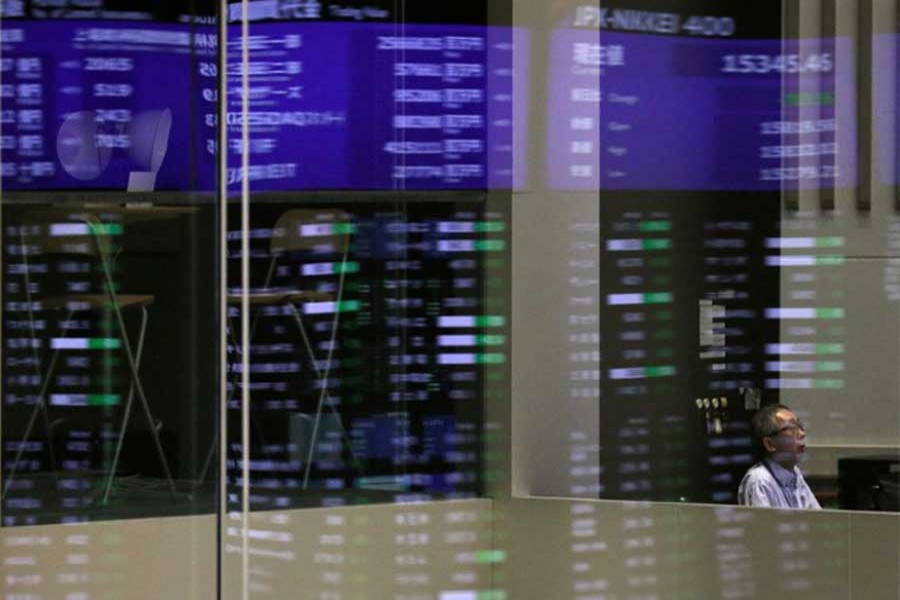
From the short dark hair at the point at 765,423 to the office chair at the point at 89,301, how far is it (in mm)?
822

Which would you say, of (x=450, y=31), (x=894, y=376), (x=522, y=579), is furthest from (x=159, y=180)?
(x=894, y=376)

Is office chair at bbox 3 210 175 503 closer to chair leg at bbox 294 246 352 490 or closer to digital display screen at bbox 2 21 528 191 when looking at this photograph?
digital display screen at bbox 2 21 528 191

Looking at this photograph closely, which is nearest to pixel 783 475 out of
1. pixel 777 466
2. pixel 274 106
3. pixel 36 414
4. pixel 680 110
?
pixel 777 466

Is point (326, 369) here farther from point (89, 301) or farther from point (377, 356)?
point (89, 301)

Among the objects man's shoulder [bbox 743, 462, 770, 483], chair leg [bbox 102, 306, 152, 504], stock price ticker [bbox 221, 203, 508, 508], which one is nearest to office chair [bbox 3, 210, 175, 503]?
chair leg [bbox 102, 306, 152, 504]

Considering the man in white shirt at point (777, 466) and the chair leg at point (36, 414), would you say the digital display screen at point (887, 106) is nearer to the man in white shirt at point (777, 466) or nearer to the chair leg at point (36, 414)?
the man in white shirt at point (777, 466)

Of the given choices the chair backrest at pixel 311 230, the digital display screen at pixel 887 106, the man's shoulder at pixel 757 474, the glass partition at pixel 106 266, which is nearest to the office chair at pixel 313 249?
the chair backrest at pixel 311 230

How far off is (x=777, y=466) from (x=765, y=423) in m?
0.06

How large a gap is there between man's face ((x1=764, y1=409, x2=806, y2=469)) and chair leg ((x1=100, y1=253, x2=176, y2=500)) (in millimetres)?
837

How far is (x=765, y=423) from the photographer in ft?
9.51

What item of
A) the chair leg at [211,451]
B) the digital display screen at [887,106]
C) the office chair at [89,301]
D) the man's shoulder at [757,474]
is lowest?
the man's shoulder at [757,474]

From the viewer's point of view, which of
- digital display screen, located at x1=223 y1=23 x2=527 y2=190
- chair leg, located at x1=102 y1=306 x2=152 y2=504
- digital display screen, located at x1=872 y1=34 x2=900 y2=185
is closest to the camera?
digital display screen, located at x1=872 y1=34 x2=900 y2=185

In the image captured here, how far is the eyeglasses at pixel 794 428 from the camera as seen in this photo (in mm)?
2797

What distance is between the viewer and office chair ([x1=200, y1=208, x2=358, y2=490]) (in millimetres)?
2959
